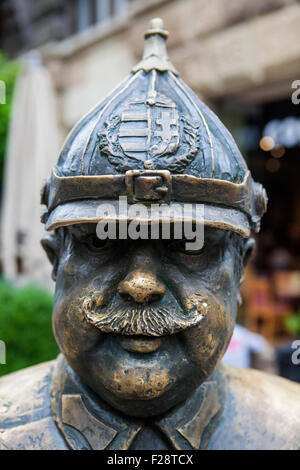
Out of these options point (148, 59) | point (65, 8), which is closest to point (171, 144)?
point (148, 59)

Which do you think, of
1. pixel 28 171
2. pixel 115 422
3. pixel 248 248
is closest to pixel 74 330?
pixel 115 422

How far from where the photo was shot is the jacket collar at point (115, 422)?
1351 mm

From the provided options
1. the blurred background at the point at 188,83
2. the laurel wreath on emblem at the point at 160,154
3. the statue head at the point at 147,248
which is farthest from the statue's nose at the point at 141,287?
the blurred background at the point at 188,83

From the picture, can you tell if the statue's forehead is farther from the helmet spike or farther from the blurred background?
the blurred background

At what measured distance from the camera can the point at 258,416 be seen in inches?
59.9

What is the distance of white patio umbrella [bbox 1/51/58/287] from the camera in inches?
160

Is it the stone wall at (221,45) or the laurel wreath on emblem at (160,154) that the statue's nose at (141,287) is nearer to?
the laurel wreath on emblem at (160,154)

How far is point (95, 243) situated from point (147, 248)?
0.49 ft

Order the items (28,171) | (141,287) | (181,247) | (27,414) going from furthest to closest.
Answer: (28,171)
(27,414)
(181,247)
(141,287)

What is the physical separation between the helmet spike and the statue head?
15 centimetres

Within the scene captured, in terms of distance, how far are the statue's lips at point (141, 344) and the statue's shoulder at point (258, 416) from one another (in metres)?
0.42

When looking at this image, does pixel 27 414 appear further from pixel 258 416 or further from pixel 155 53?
pixel 155 53

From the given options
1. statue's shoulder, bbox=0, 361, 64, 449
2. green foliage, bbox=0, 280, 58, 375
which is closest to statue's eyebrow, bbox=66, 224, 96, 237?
statue's shoulder, bbox=0, 361, 64, 449
